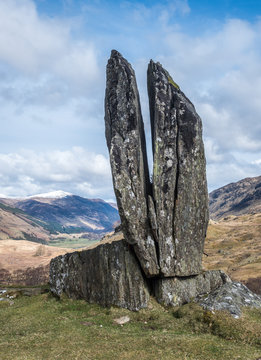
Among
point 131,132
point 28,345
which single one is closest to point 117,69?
point 131,132

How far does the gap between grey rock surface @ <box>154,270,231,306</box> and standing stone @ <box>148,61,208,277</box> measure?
822 millimetres

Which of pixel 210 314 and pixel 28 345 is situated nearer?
pixel 28 345

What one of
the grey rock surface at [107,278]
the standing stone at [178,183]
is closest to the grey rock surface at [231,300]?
the standing stone at [178,183]

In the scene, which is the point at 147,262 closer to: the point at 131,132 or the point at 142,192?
the point at 142,192

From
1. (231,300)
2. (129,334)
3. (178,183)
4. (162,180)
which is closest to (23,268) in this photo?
(162,180)

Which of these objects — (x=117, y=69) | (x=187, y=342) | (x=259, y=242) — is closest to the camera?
(x=187, y=342)

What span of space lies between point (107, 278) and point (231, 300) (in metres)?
11.6

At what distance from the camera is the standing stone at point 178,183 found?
26688 mm

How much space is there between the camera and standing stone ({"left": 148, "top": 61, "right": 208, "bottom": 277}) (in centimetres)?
2669

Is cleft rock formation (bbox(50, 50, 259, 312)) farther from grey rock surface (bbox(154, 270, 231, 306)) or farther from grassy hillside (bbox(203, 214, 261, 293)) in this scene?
grassy hillside (bbox(203, 214, 261, 293))

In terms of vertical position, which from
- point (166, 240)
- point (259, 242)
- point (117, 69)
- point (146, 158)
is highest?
point (117, 69)

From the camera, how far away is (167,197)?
27.2 meters

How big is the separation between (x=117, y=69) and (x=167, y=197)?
15729mm

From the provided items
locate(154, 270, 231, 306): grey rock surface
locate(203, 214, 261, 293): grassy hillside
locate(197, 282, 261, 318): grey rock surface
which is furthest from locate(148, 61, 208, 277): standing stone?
locate(203, 214, 261, 293): grassy hillside
